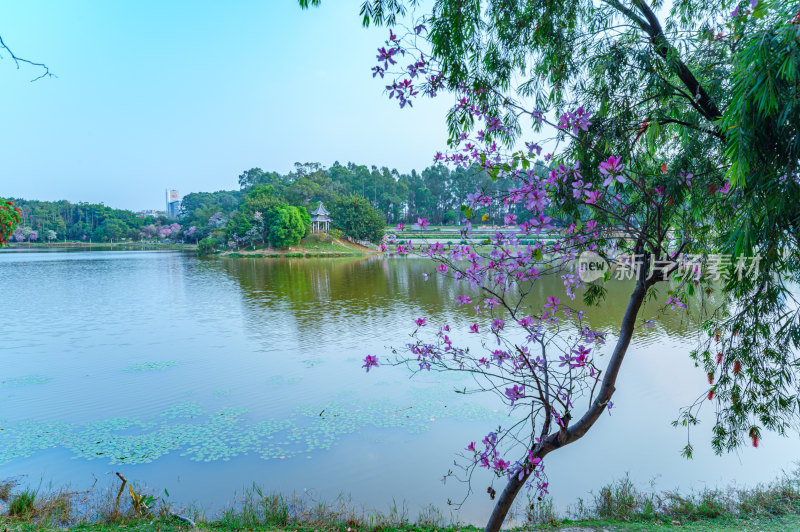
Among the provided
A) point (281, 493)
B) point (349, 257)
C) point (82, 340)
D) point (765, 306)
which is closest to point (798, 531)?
point (765, 306)

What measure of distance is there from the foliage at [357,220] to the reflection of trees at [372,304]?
59.0 feet

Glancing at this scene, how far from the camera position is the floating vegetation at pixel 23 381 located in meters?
6.79

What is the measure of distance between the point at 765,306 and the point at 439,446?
3485 mm

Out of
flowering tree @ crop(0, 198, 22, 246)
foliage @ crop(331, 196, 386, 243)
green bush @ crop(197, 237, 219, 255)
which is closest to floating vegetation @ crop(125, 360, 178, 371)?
flowering tree @ crop(0, 198, 22, 246)

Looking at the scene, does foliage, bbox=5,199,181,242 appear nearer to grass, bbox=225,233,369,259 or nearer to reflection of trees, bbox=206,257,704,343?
grass, bbox=225,233,369,259

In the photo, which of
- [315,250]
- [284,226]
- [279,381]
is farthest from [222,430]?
[315,250]

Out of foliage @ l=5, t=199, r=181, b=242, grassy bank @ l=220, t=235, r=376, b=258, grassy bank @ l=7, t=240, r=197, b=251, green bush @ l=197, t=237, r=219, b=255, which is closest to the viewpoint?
grassy bank @ l=220, t=235, r=376, b=258

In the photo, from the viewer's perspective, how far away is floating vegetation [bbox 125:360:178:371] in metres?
7.61

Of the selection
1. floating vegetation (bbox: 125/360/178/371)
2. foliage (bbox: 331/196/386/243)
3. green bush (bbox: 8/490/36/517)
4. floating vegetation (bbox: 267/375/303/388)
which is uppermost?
foliage (bbox: 331/196/386/243)

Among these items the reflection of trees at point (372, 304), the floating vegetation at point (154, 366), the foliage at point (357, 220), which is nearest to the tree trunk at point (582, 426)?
the reflection of trees at point (372, 304)

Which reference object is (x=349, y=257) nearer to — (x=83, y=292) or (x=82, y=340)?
(x=83, y=292)

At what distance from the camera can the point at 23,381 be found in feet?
22.8

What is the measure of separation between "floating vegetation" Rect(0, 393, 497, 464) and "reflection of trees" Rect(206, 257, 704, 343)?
1.84 meters

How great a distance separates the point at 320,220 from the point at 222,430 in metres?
34.7
